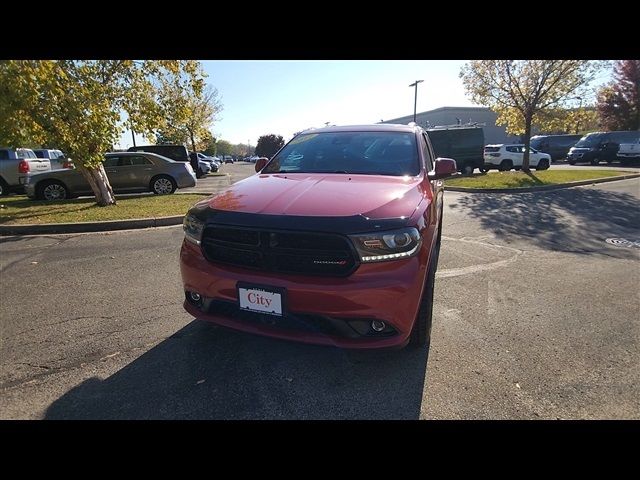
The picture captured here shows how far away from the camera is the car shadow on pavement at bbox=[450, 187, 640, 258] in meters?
6.10

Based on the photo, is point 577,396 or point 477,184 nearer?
point 577,396

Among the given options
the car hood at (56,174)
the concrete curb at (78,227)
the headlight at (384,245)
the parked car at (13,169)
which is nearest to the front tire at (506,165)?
the concrete curb at (78,227)

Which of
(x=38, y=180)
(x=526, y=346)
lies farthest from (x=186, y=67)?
(x=526, y=346)

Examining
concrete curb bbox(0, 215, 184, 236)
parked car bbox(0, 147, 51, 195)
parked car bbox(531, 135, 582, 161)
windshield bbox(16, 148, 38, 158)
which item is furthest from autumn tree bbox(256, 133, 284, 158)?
concrete curb bbox(0, 215, 184, 236)

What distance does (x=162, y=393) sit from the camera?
7.75 feet

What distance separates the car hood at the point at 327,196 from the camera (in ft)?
7.79

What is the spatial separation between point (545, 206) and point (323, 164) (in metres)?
8.29

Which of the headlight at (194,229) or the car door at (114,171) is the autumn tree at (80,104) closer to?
the car door at (114,171)

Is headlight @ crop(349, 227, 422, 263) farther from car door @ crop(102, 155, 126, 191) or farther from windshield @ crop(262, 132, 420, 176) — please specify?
car door @ crop(102, 155, 126, 191)

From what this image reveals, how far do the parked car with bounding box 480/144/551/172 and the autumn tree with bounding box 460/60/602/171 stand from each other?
3953 mm

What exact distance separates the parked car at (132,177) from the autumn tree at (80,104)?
2.44 metres

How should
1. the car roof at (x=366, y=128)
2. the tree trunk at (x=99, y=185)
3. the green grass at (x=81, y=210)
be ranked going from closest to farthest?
1. the car roof at (x=366, y=128)
2. the green grass at (x=81, y=210)
3. the tree trunk at (x=99, y=185)
